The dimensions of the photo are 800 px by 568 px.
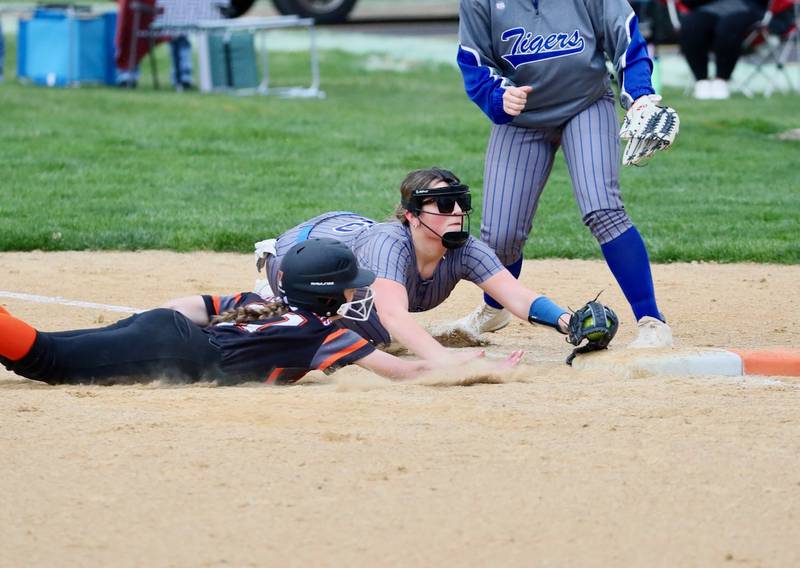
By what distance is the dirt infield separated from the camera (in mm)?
3482

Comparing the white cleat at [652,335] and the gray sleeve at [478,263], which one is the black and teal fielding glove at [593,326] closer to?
the white cleat at [652,335]

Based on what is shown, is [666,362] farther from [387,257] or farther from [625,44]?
[625,44]

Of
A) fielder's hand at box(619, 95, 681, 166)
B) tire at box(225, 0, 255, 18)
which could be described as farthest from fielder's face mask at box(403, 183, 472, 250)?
tire at box(225, 0, 255, 18)

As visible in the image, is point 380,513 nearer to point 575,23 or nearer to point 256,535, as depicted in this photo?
point 256,535

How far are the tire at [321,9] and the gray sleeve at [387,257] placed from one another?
14944 mm

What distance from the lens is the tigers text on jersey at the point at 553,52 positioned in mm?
5836

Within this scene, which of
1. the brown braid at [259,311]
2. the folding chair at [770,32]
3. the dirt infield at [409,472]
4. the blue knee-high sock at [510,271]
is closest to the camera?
the dirt infield at [409,472]

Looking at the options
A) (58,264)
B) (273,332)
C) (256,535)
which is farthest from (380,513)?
(58,264)

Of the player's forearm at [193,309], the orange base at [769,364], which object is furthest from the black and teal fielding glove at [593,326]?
the player's forearm at [193,309]

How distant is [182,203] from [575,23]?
17.0ft

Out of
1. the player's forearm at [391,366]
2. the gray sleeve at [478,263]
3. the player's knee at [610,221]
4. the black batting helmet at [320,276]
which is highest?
the player's knee at [610,221]

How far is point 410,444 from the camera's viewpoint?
4238 millimetres

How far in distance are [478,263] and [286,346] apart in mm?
1074

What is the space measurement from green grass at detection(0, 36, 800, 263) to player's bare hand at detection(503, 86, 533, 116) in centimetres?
311
